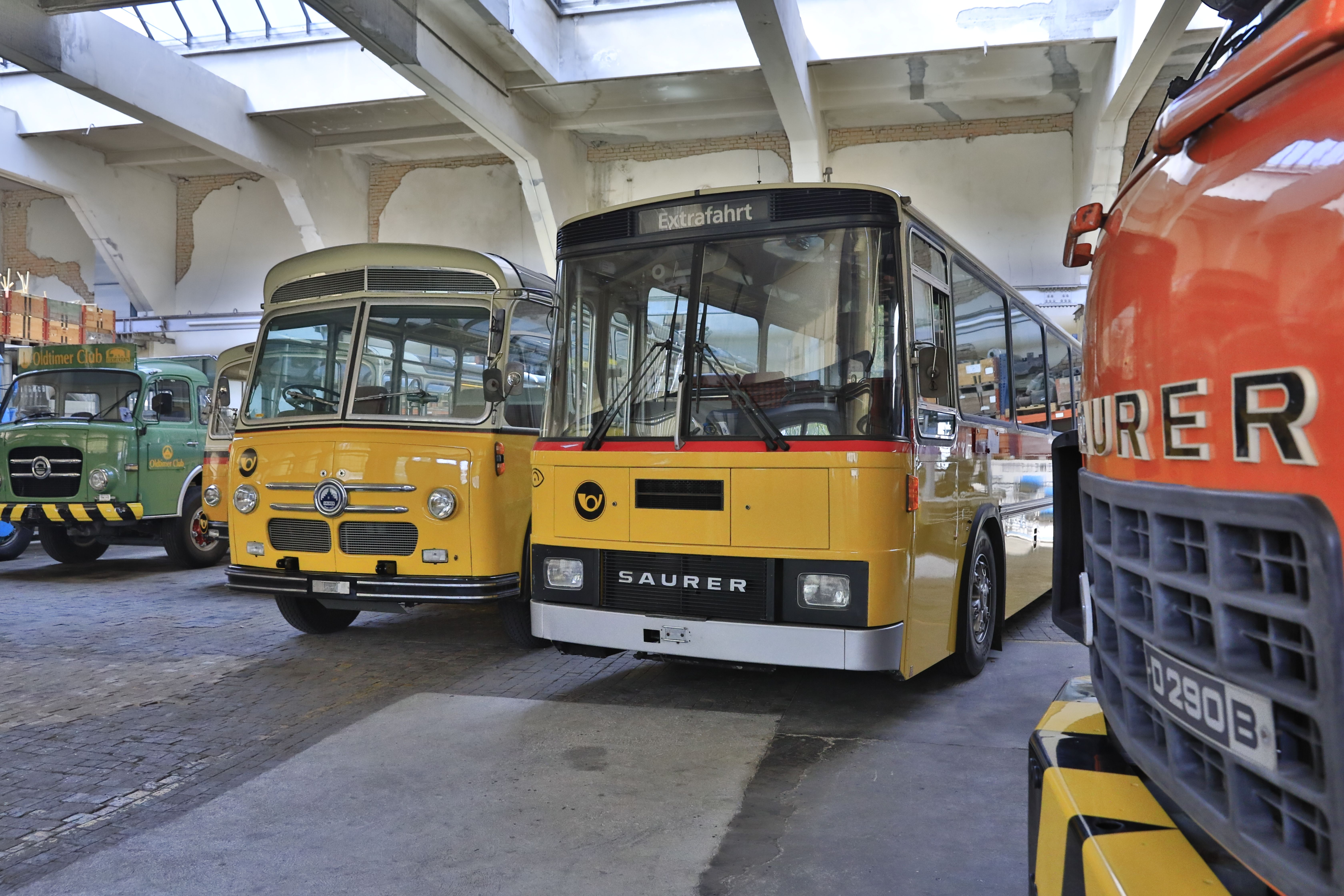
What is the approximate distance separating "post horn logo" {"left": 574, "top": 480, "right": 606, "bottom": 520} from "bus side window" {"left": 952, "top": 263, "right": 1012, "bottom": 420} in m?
2.07

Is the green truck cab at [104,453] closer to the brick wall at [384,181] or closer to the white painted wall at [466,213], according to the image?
the white painted wall at [466,213]

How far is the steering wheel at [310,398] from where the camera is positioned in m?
6.90

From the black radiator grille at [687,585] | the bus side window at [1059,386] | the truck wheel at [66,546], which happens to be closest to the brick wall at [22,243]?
the truck wheel at [66,546]

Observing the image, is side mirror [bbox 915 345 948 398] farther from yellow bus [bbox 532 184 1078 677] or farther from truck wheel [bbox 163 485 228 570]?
truck wheel [bbox 163 485 228 570]

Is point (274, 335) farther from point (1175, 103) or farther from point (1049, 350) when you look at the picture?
point (1175, 103)

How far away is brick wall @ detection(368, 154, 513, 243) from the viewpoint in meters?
21.1

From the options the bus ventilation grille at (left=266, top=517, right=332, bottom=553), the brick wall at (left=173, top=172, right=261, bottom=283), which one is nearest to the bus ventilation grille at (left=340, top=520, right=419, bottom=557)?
the bus ventilation grille at (left=266, top=517, right=332, bottom=553)

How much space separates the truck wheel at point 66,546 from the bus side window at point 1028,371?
416 inches

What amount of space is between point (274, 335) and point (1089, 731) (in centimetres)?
654

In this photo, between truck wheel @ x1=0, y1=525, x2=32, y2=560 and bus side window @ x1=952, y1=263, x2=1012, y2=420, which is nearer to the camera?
bus side window @ x1=952, y1=263, x2=1012, y2=420

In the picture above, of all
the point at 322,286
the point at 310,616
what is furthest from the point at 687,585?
the point at 310,616

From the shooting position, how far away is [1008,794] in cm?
408

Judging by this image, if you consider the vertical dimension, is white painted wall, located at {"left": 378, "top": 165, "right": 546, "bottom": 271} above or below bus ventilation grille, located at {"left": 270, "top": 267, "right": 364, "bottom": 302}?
above

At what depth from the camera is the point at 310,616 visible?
769 centimetres
